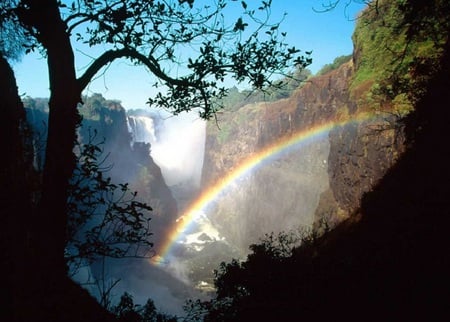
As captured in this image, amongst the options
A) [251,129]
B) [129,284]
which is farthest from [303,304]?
[251,129]

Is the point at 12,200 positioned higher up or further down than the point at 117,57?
further down

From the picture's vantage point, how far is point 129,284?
40.8 m

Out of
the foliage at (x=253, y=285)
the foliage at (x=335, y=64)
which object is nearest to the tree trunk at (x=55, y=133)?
the foliage at (x=253, y=285)

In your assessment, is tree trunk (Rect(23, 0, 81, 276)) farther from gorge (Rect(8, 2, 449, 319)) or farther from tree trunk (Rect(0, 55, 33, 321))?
gorge (Rect(8, 2, 449, 319))

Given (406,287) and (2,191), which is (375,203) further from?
(2,191)

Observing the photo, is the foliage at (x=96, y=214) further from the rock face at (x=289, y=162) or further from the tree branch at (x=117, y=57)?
the rock face at (x=289, y=162)

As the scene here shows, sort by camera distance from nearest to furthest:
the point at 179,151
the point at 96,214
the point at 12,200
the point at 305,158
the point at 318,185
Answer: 1. the point at 96,214
2. the point at 12,200
3. the point at 318,185
4. the point at 305,158
5. the point at 179,151

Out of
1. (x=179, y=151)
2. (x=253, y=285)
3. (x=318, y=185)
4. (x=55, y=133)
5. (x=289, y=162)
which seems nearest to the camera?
(x=55, y=133)

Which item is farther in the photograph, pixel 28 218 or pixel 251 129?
pixel 251 129

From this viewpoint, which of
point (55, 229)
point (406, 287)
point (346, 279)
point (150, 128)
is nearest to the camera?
point (55, 229)

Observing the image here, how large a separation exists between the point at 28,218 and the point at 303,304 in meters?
5.33

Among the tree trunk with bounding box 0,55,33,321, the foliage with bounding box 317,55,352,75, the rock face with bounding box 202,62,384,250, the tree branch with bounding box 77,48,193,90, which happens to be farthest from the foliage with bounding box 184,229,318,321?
the foliage with bounding box 317,55,352,75

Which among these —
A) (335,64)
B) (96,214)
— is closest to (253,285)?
(96,214)

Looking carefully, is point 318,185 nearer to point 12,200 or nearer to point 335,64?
point 335,64
